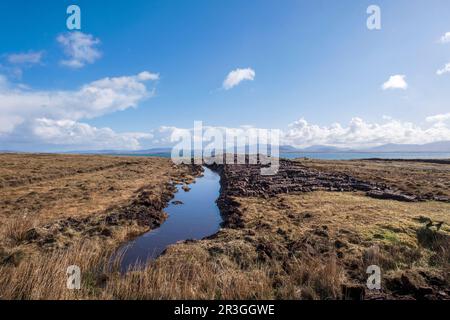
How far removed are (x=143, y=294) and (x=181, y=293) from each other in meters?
1.01

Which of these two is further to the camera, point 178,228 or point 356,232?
point 178,228

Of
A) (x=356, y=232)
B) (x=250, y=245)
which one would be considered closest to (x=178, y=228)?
(x=250, y=245)

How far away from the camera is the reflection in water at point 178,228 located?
1369 cm

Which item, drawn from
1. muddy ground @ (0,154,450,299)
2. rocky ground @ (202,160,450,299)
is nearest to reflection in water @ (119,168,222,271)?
muddy ground @ (0,154,450,299)

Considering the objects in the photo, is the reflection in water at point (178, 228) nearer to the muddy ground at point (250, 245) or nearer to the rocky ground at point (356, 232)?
the muddy ground at point (250, 245)

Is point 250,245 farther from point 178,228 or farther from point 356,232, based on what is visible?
point 178,228

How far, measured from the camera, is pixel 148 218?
1931 cm

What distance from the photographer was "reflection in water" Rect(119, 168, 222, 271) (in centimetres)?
1369

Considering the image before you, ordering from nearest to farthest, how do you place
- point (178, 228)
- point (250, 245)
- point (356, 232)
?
1. point (250, 245)
2. point (356, 232)
3. point (178, 228)

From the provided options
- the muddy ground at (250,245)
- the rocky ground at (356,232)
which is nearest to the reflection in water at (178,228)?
the muddy ground at (250,245)

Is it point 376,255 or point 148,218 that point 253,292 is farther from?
point 148,218

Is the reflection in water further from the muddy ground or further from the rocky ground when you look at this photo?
the rocky ground

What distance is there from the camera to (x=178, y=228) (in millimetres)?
18750
